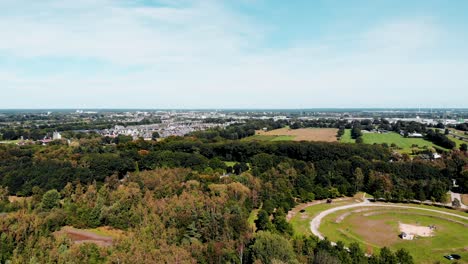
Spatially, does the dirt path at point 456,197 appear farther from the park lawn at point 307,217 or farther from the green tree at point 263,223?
the green tree at point 263,223

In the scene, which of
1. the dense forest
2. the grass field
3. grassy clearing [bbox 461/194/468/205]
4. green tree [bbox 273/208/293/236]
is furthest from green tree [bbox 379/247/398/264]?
grassy clearing [bbox 461/194/468/205]

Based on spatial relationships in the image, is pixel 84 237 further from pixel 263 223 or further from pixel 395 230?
pixel 395 230

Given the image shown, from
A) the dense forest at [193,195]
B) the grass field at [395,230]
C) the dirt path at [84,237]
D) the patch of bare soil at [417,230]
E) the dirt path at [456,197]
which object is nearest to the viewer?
the dense forest at [193,195]

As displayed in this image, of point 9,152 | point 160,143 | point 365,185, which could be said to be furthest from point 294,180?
point 9,152

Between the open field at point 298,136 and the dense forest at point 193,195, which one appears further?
the open field at point 298,136

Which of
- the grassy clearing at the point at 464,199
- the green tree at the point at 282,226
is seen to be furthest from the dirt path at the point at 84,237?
the grassy clearing at the point at 464,199

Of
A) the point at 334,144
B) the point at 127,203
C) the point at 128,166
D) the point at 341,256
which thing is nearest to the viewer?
the point at 341,256

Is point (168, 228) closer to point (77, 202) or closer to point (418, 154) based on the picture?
point (77, 202)
